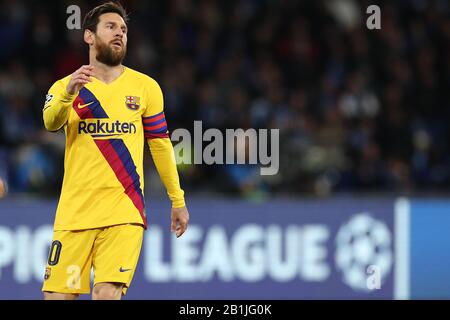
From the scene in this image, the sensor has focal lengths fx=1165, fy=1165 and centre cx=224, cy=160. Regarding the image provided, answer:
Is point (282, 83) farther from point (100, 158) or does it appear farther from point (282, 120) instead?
point (100, 158)

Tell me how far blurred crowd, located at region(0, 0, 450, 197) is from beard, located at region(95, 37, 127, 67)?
5353 mm

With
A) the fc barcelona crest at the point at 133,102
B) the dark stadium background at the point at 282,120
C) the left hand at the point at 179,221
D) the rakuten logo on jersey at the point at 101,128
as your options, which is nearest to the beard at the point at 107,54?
the fc barcelona crest at the point at 133,102

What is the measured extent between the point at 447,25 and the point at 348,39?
150cm

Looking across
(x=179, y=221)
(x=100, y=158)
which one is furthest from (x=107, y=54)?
(x=179, y=221)

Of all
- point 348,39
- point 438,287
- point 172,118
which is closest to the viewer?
point 438,287

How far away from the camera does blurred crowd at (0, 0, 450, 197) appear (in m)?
13.1

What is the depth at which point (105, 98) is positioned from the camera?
23.6ft

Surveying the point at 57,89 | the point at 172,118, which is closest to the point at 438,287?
the point at 172,118

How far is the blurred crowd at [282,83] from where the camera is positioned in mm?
13133

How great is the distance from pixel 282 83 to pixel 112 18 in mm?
8104

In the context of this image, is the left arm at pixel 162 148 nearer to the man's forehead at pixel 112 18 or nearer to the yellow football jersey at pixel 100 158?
the yellow football jersey at pixel 100 158
